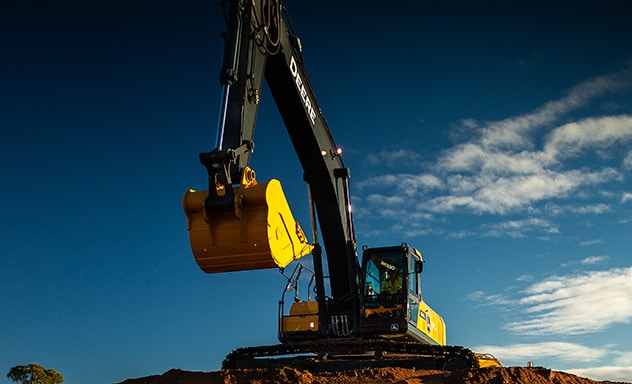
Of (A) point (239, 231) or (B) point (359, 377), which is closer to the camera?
(A) point (239, 231)

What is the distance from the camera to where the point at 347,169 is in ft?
45.3

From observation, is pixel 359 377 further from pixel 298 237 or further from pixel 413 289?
pixel 413 289

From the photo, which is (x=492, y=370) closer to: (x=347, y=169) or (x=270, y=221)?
(x=270, y=221)

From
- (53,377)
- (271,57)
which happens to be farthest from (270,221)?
(53,377)

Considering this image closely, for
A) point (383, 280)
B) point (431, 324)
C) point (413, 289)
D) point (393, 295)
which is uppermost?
point (383, 280)

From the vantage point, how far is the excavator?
875 centimetres

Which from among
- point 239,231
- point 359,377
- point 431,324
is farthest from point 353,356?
point 239,231

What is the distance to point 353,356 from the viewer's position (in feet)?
40.9

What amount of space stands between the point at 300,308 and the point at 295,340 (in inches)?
25.7

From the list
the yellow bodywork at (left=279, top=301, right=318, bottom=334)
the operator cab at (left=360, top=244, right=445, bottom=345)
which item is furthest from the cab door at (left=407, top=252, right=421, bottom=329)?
the yellow bodywork at (left=279, top=301, right=318, bottom=334)

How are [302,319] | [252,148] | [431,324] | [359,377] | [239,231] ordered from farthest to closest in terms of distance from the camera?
[431,324] → [302,319] → [252,148] → [359,377] → [239,231]

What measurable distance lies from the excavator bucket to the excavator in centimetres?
1

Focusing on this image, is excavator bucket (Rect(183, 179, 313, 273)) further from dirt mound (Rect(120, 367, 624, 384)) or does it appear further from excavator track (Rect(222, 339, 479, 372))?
excavator track (Rect(222, 339, 479, 372))

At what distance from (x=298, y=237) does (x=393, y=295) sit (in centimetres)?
352
